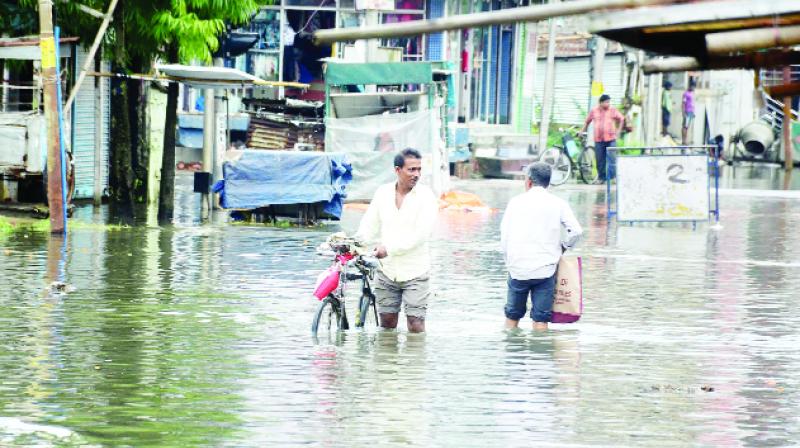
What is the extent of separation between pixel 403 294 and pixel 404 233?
0.50 metres

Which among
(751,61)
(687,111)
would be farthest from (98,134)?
(687,111)

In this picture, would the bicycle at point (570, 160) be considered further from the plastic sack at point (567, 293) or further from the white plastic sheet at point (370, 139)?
the plastic sack at point (567, 293)

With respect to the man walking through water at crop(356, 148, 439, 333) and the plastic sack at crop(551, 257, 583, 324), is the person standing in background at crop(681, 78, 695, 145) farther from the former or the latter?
the man walking through water at crop(356, 148, 439, 333)

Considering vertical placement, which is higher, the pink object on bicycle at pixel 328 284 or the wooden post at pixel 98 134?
the wooden post at pixel 98 134

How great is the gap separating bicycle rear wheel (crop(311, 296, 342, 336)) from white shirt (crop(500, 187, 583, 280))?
1348 millimetres

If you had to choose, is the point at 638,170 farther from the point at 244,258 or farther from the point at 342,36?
the point at 342,36

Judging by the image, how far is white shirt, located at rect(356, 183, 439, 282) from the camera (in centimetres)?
1273

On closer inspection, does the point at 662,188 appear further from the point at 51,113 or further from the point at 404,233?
the point at 404,233

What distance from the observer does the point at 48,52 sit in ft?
65.9

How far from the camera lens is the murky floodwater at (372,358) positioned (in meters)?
9.65

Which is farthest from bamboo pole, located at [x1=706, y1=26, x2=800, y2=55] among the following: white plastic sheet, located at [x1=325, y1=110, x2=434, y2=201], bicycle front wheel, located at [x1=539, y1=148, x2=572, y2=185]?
bicycle front wheel, located at [x1=539, y1=148, x2=572, y2=185]

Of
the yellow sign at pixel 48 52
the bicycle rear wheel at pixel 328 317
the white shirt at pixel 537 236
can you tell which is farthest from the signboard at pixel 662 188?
the bicycle rear wheel at pixel 328 317

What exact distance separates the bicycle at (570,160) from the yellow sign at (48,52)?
51.0 ft

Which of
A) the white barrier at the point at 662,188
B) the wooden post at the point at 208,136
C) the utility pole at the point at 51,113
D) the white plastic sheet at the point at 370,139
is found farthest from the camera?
the white plastic sheet at the point at 370,139
